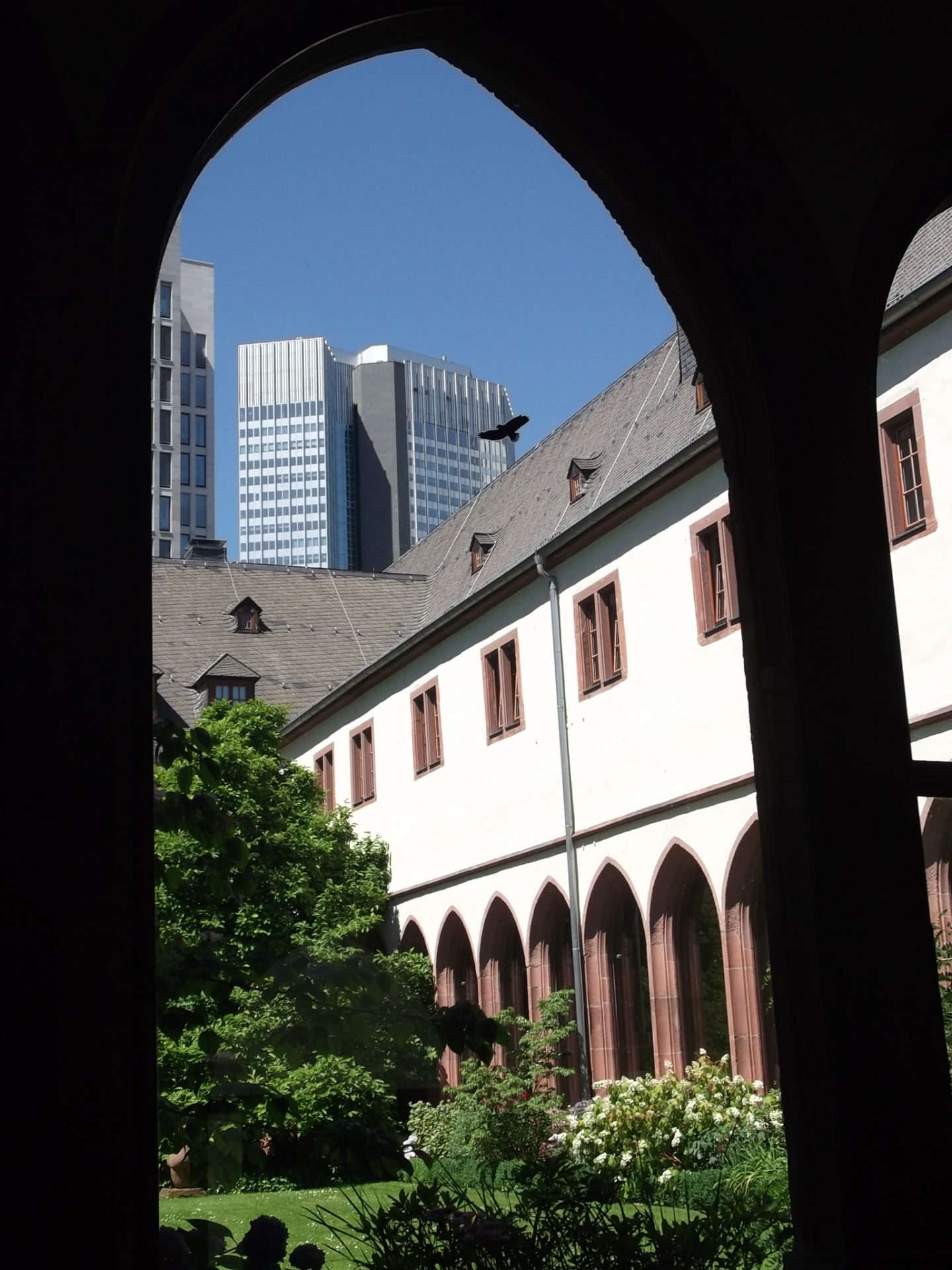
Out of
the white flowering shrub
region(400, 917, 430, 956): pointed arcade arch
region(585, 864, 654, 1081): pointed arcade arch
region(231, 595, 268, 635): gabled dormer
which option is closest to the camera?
the white flowering shrub

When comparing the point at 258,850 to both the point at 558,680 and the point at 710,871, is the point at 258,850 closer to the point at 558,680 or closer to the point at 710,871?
the point at 558,680

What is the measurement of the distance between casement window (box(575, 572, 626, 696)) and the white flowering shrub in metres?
3.59

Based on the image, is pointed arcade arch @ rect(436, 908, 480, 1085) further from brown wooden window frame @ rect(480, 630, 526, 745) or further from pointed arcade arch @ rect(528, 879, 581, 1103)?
brown wooden window frame @ rect(480, 630, 526, 745)

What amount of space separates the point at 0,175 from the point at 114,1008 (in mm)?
713

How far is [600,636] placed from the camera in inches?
497

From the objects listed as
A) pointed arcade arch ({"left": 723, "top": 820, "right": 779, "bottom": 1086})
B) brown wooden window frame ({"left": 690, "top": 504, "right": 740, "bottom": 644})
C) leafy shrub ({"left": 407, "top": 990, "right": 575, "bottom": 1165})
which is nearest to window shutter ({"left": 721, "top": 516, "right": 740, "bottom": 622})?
brown wooden window frame ({"left": 690, "top": 504, "right": 740, "bottom": 644})

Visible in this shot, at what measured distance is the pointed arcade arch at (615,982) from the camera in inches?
458

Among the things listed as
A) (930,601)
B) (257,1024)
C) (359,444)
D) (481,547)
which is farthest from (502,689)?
(257,1024)

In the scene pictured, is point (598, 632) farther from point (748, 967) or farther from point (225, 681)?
point (225, 681)

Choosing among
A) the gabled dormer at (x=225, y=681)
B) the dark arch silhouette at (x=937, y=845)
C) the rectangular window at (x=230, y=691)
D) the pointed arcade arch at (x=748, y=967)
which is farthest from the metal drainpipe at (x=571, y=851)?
the dark arch silhouette at (x=937, y=845)

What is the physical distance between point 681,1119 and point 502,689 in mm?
6226

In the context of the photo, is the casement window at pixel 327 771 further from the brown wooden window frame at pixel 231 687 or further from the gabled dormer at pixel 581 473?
the gabled dormer at pixel 581 473

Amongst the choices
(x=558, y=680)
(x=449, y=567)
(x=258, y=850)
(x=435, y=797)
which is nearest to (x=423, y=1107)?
(x=258, y=850)

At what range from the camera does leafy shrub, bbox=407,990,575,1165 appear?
4691 mm
